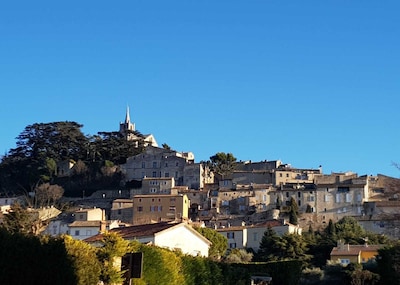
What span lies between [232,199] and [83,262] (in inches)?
2682

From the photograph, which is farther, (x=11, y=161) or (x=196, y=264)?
(x=11, y=161)

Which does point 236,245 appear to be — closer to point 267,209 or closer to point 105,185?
point 267,209

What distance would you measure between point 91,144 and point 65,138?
4025mm

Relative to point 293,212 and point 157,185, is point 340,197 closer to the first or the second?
point 293,212

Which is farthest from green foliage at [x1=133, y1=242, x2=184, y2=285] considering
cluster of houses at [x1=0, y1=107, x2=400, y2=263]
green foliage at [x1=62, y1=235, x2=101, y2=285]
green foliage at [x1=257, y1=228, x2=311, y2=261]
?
cluster of houses at [x1=0, y1=107, x2=400, y2=263]

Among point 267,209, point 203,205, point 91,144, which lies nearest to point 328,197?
point 267,209

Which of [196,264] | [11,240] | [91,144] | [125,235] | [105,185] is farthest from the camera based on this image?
[91,144]

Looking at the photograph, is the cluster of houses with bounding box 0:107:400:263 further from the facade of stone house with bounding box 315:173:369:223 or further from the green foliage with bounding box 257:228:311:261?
the green foliage with bounding box 257:228:311:261

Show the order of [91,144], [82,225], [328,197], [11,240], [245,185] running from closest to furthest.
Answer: [11,240], [82,225], [328,197], [245,185], [91,144]

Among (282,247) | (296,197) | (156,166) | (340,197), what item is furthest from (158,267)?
(156,166)

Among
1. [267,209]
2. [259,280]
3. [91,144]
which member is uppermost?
[91,144]

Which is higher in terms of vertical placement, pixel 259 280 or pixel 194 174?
pixel 194 174

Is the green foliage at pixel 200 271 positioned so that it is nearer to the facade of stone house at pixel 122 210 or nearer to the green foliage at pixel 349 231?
the green foliage at pixel 349 231

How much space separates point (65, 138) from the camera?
105938 millimetres
